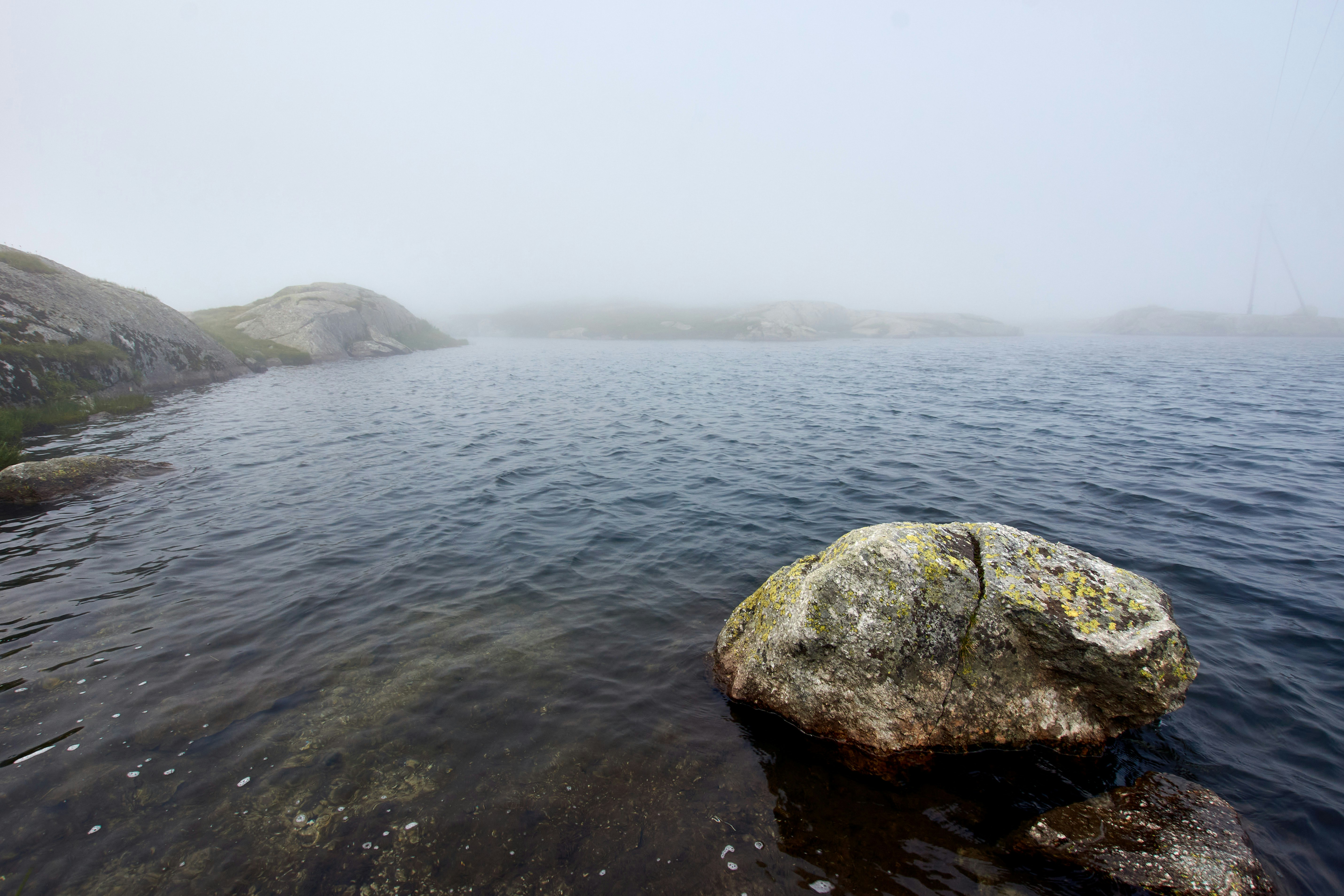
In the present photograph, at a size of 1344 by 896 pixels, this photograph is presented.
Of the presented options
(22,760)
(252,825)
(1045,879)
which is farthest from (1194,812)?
(22,760)

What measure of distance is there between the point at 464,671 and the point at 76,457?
2025cm

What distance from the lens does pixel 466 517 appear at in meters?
17.1

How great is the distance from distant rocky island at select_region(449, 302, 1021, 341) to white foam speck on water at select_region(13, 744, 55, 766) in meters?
135

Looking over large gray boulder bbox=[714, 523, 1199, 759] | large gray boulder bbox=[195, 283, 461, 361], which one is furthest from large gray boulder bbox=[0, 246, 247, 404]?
large gray boulder bbox=[714, 523, 1199, 759]

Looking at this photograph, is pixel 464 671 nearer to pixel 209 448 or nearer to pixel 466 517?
pixel 466 517

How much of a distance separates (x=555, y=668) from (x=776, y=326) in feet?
479

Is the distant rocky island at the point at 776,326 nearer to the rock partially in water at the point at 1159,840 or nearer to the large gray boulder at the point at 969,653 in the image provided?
the large gray boulder at the point at 969,653

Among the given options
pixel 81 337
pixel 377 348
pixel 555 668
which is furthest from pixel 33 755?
pixel 377 348

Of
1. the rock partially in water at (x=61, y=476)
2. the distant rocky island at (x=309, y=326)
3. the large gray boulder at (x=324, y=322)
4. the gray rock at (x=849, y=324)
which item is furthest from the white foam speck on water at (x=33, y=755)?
the gray rock at (x=849, y=324)

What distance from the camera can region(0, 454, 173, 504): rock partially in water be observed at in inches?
663

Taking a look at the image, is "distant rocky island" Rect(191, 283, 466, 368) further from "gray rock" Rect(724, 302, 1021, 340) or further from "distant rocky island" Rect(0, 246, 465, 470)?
"gray rock" Rect(724, 302, 1021, 340)

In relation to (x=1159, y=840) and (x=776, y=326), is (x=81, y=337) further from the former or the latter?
(x=776, y=326)

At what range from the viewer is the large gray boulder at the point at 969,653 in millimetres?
7918

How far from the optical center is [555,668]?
9992 millimetres
